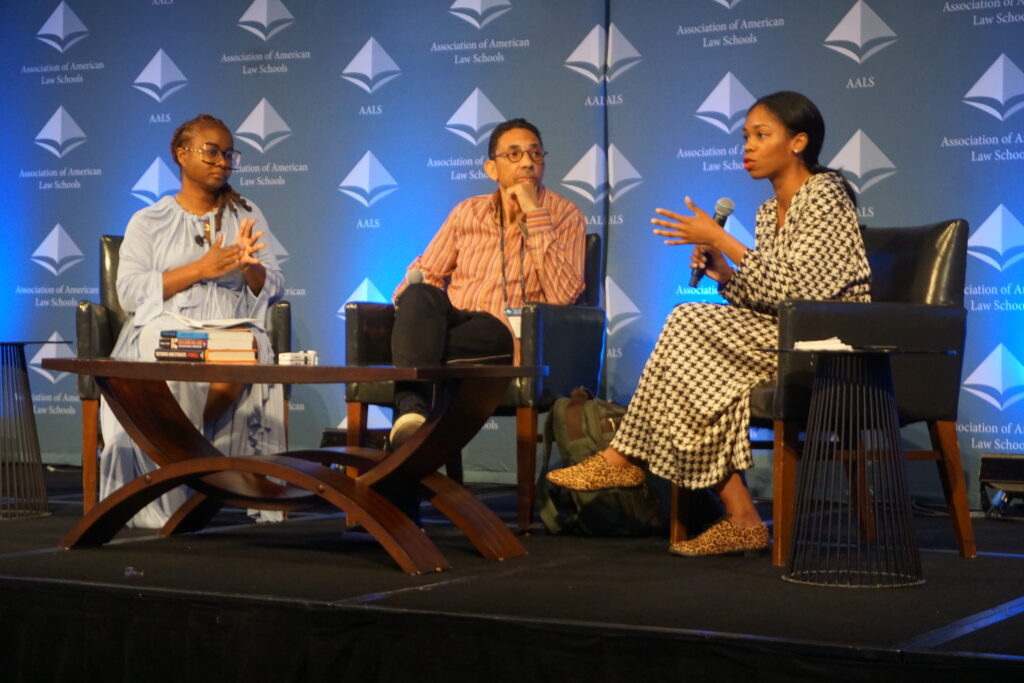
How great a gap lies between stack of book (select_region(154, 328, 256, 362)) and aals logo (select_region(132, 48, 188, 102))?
3280 millimetres

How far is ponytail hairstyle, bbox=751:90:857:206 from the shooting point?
3.39 m

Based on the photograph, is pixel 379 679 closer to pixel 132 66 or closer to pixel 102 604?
pixel 102 604

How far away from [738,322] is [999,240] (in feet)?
6.15

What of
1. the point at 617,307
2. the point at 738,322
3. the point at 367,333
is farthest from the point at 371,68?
the point at 738,322

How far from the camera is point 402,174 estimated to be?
19.1 feet

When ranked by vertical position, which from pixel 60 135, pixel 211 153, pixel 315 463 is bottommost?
pixel 315 463

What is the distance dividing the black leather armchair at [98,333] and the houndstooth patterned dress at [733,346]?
4.84ft

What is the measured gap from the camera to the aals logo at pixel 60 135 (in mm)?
6410

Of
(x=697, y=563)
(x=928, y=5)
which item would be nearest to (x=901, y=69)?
(x=928, y=5)

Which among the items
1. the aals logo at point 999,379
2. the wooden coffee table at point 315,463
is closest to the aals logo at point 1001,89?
the aals logo at point 999,379

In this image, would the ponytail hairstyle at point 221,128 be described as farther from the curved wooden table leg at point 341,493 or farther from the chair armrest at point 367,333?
the curved wooden table leg at point 341,493

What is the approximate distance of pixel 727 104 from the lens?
521 cm

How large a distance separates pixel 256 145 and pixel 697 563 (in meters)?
3.73

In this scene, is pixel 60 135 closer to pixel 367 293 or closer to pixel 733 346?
pixel 367 293
